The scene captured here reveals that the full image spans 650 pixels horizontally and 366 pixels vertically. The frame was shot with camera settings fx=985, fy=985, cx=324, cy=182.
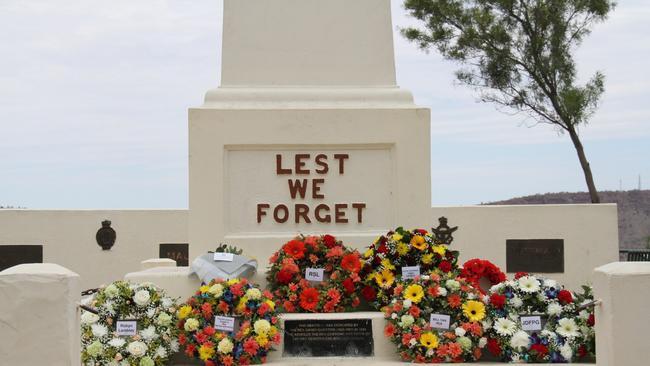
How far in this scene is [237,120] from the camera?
343 inches

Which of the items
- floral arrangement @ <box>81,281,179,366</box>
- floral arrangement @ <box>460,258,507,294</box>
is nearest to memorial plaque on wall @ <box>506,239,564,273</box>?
floral arrangement @ <box>460,258,507,294</box>

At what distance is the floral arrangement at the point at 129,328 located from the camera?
6.87m

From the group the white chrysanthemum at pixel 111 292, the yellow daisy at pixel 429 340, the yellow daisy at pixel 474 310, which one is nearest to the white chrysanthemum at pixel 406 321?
the yellow daisy at pixel 429 340

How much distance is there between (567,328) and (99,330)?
11.0 ft

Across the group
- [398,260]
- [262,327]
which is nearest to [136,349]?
[262,327]

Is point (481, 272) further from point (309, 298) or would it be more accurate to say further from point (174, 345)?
point (174, 345)

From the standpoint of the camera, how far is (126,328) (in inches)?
277

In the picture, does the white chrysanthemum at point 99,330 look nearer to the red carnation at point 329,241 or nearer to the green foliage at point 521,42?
the red carnation at point 329,241

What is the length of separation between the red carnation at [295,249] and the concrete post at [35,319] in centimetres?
263

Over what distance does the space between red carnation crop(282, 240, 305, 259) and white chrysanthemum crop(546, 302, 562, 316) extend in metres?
2.05

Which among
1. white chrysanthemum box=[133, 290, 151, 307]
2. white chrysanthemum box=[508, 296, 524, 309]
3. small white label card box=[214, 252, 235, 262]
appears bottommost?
white chrysanthemum box=[508, 296, 524, 309]

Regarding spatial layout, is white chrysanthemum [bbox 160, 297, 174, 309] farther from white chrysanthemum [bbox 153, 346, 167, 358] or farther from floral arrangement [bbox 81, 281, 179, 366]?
white chrysanthemum [bbox 153, 346, 167, 358]

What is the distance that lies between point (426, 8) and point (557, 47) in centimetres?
296

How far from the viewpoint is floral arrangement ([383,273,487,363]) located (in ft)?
23.0
